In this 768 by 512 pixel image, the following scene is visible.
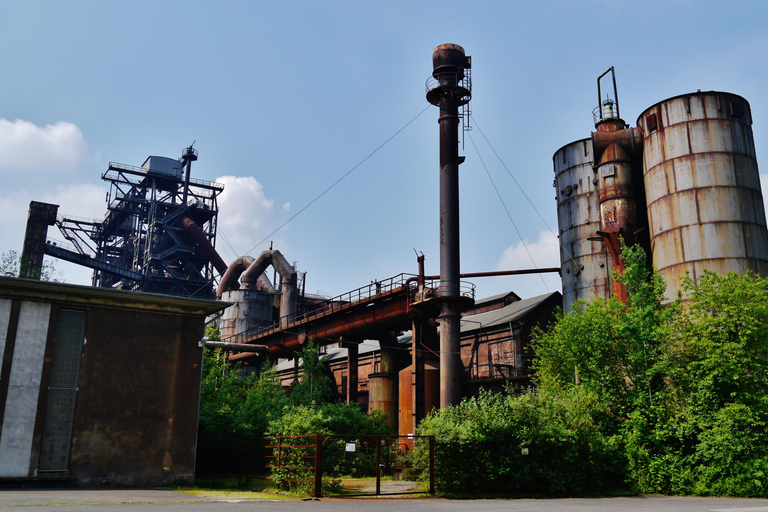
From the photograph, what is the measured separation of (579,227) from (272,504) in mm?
22900

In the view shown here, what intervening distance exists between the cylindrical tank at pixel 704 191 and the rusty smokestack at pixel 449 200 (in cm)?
829

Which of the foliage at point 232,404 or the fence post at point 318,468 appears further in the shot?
the foliage at point 232,404

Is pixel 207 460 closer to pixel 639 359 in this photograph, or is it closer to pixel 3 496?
pixel 3 496

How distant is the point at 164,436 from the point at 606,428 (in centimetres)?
1337

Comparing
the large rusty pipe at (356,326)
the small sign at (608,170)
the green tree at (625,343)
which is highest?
the small sign at (608,170)

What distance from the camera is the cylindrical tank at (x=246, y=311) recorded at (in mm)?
49312

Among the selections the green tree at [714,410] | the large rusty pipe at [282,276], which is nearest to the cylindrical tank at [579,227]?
the green tree at [714,410]

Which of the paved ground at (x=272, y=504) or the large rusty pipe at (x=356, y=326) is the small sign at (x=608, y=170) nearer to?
the large rusty pipe at (x=356, y=326)

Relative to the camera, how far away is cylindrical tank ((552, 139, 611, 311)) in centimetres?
2941

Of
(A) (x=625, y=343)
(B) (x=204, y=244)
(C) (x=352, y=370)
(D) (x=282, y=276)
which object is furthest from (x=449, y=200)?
(B) (x=204, y=244)

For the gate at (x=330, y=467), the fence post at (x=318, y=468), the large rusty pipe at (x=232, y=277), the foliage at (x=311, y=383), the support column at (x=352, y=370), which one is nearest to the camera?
the fence post at (x=318, y=468)

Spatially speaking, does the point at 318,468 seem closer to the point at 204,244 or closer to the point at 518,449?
the point at 518,449

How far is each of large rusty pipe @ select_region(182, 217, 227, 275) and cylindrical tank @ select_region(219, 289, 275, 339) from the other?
32.1 ft

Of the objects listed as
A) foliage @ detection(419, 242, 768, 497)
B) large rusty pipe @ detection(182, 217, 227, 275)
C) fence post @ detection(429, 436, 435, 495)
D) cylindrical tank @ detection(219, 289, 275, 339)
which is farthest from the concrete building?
large rusty pipe @ detection(182, 217, 227, 275)
